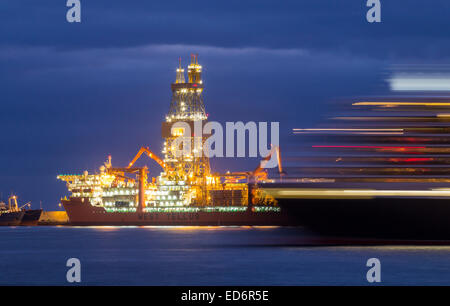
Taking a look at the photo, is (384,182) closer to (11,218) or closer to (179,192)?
(179,192)

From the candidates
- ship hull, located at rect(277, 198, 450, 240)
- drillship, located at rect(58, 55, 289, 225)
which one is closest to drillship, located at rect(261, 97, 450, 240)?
ship hull, located at rect(277, 198, 450, 240)

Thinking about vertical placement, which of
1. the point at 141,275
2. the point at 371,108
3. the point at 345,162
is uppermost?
the point at 371,108

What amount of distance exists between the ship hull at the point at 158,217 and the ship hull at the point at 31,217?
40.8 meters

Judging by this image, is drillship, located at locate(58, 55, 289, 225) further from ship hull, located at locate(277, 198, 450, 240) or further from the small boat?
ship hull, located at locate(277, 198, 450, 240)

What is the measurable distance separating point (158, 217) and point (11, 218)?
179 ft

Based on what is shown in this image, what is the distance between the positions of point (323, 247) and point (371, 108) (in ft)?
37.5

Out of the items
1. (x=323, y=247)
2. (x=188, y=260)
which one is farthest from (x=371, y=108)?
(x=188, y=260)

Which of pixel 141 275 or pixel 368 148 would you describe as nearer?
pixel 141 275

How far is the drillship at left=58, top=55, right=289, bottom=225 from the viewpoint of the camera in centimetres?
14050

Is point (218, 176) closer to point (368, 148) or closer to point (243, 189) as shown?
point (243, 189)

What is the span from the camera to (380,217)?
5331cm

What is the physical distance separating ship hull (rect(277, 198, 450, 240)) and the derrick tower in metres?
86.2

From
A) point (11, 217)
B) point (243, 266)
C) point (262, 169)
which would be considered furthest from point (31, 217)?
point (243, 266)
